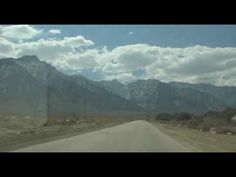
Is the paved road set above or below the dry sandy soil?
above

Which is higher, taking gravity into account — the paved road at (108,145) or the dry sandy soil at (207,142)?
the paved road at (108,145)

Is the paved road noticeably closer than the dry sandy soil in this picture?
Yes

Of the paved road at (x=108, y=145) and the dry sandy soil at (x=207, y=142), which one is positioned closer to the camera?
the paved road at (x=108, y=145)

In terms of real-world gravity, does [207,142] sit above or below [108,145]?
below

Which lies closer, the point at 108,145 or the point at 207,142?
the point at 108,145
